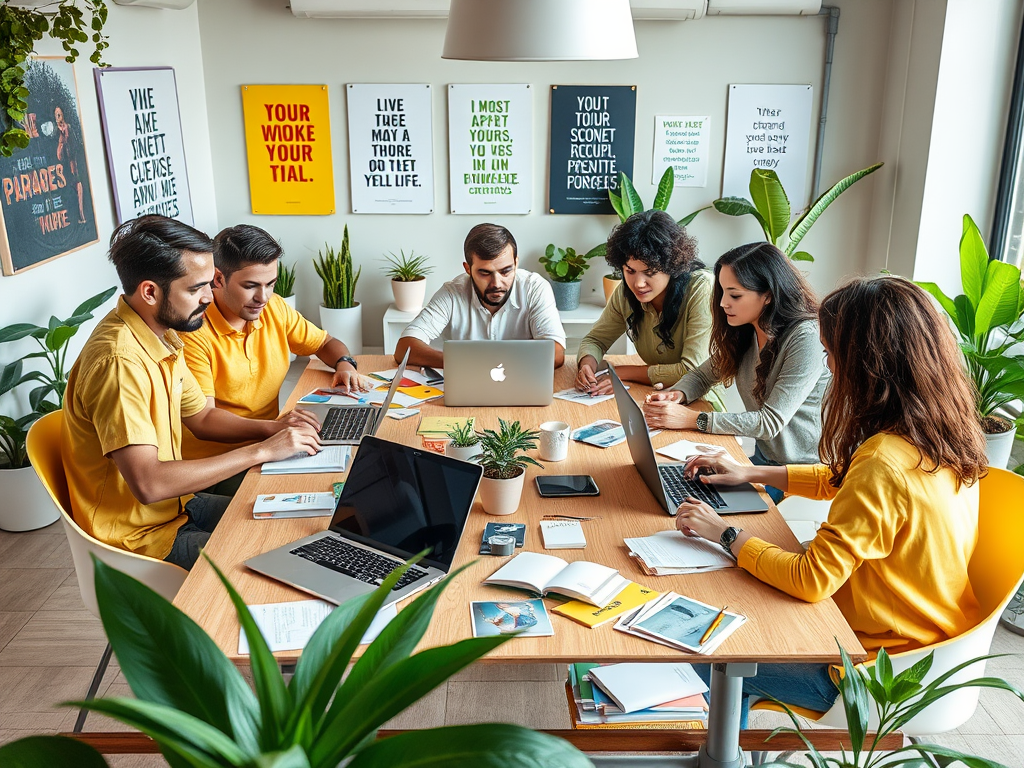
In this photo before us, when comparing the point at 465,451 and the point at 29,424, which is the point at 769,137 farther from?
the point at 29,424

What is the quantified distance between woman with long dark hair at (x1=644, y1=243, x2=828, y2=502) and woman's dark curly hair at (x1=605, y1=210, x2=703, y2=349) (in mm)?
309

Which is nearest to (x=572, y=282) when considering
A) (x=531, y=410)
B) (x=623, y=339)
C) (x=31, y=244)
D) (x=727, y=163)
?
(x=623, y=339)

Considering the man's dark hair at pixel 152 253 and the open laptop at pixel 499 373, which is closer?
the man's dark hair at pixel 152 253

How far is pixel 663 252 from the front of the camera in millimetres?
3137

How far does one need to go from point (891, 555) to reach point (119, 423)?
1.75m

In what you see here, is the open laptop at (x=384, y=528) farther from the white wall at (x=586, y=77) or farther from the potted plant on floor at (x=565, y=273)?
the white wall at (x=586, y=77)

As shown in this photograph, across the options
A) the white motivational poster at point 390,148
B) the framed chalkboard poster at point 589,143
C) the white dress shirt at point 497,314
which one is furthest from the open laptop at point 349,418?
the framed chalkboard poster at point 589,143

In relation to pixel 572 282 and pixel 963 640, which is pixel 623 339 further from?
pixel 963 640

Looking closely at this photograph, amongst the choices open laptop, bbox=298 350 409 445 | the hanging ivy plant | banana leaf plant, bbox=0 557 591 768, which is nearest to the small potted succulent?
open laptop, bbox=298 350 409 445

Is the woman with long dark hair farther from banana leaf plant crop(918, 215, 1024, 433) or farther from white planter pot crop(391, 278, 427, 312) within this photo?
white planter pot crop(391, 278, 427, 312)

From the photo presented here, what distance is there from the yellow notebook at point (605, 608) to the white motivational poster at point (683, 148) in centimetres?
393

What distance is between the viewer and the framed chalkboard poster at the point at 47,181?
3297 millimetres

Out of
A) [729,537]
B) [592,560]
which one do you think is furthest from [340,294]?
[729,537]

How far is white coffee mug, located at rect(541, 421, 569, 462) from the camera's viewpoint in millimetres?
2424
